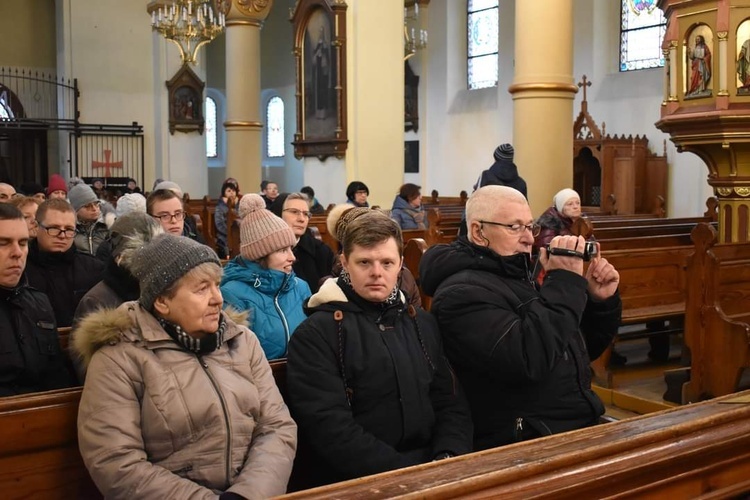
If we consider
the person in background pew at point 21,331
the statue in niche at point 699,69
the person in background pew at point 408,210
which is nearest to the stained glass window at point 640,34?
the person in background pew at point 408,210

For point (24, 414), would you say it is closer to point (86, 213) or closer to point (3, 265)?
point (3, 265)

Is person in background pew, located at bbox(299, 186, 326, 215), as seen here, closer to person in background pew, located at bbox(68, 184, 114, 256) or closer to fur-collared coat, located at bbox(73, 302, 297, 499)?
person in background pew, located at bbox(68, 184, 114, 256)

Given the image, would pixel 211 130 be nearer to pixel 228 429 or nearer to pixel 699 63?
pixel 699 63

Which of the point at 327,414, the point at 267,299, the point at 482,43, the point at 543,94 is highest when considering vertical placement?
the point at 482,43

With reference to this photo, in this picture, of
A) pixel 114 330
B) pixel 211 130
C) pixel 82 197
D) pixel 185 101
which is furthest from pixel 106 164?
pixel 114 330

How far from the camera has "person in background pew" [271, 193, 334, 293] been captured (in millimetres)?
4992

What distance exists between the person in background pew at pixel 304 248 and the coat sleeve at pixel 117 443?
2731 mm

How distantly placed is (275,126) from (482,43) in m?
8.03

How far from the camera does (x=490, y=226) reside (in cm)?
284

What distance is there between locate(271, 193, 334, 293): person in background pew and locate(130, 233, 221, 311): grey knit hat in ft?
7.98

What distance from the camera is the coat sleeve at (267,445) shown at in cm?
231

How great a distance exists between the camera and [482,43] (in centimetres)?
1927

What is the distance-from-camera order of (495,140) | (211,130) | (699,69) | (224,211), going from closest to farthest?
1. (699,69)
2. (224,211)
3. (495,140)
4. (211,130)

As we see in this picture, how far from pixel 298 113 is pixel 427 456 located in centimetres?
933
